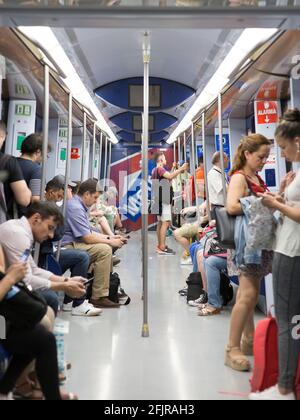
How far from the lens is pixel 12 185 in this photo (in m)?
2.78

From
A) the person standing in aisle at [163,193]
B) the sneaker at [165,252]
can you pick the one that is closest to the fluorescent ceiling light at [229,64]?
the person standing in aisle at [163,193]

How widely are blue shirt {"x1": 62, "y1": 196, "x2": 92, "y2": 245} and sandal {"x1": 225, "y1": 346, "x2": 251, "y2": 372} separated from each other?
214cm

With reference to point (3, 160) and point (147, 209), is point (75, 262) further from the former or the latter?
point (3, 160)

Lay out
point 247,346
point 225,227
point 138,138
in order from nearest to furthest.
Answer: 1. point 225,227
2. point 247,346
3. point 138,138

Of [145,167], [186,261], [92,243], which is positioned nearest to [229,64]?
[145,167]

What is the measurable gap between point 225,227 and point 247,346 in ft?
2.90

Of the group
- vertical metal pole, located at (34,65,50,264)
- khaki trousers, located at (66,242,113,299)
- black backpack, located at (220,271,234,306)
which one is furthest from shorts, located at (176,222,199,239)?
vertical metal pole, located at (34,65,50,264)

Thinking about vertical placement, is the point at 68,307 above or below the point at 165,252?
below

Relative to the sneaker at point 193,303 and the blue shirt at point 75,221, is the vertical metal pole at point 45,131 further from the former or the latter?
the sneaker at point 193,303

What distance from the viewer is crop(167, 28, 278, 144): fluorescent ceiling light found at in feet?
9.99

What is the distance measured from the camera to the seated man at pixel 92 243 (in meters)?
4.37

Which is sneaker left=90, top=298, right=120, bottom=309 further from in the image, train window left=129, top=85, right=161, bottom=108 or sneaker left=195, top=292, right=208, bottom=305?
train window left=129, top=85, right=161, bottom=108
